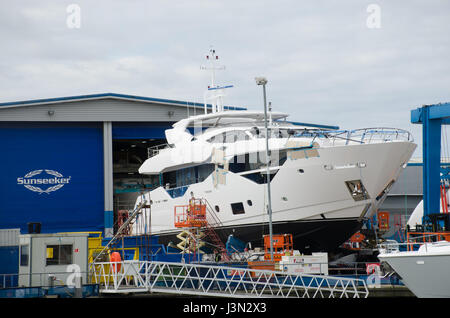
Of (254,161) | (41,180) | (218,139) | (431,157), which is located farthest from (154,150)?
(431,157)

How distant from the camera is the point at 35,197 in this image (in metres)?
39.1

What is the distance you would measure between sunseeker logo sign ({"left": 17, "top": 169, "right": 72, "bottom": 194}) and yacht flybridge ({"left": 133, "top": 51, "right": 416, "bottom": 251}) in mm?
12992

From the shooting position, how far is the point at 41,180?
128 ft

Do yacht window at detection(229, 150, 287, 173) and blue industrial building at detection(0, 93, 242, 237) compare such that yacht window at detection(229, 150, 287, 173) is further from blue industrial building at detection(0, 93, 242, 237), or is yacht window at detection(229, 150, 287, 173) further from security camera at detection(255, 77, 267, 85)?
blue industrial building at detection(0, 93, 242, 237)

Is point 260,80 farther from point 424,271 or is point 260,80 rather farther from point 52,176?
point 52,176

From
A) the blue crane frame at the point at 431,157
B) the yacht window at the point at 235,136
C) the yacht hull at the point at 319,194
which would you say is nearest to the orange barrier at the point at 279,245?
the yacht hull at the point at 319,194

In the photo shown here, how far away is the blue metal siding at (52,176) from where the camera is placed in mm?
38594

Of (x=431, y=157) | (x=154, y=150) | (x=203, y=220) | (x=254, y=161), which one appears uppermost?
(x=154, y=150)

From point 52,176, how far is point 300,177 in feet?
61.8

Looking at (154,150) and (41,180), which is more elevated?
(154,150)

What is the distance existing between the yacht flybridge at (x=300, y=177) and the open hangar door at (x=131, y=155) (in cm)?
1088

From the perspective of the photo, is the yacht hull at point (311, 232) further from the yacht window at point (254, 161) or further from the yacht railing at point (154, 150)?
the yacht railing at point (154, 150)
